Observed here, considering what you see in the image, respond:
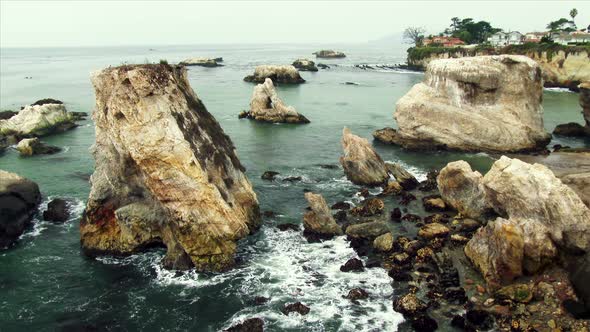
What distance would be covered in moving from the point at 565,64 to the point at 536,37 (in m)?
67.4

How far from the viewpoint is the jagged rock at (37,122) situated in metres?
62.0

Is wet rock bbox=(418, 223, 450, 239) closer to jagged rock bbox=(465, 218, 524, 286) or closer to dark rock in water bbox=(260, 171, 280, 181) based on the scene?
jagged rock bbox=(465, 218, 524, 286)

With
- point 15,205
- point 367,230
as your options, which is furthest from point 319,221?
point 15,205

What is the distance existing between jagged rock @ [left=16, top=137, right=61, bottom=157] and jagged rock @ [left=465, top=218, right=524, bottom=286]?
1949 inches

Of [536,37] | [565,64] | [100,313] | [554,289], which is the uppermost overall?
[536,37]

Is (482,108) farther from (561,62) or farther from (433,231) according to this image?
(561,62)

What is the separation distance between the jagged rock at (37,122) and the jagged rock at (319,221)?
47156 millimetres

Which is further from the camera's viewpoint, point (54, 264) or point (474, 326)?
point (54, 264)

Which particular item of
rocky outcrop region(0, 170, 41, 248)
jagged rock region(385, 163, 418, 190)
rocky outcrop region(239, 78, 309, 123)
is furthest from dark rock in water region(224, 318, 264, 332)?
rocky outcrop region(239, 78, 309, 123)

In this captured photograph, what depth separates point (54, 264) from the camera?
2872 centimetres

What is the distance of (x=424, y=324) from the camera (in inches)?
866

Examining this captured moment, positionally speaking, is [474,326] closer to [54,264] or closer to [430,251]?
[430,251]

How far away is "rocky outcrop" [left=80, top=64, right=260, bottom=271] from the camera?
90.9 feet

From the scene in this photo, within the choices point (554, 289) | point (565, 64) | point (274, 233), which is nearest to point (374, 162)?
point (274, 233)
